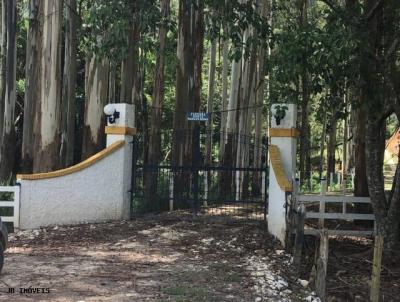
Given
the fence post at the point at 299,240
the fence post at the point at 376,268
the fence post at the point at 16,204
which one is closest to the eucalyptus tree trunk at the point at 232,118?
the fence post at the point at 16,204

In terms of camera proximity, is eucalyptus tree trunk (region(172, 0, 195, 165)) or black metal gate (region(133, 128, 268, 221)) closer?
black metal gate (region(133, 128, 268, 221))

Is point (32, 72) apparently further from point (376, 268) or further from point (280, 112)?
point (376, 268)

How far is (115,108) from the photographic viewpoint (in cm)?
1305

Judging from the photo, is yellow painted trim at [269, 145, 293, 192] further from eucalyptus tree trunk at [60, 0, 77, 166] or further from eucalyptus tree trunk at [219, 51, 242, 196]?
eucalyptus tree trunk at [60, 0, 77, 166]

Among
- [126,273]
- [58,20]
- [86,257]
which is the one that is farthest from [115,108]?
[126,273]

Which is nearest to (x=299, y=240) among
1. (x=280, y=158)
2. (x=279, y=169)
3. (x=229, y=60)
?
(x=279, y=169)

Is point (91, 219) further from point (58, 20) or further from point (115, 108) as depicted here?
point (58, 20)

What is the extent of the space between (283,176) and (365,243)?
3.56 m

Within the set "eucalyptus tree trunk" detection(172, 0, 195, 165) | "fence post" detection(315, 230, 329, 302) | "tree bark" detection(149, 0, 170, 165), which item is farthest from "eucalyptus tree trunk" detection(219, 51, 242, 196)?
"fence post" detection(315, 230, 329, 302)

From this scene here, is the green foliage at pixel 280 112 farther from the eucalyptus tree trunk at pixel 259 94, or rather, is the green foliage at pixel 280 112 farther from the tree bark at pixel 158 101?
the eucalyptus tree trunk at pixel 259 94

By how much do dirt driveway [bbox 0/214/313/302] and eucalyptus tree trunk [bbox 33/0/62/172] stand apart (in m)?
2.95

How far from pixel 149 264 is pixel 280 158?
4.43 metres

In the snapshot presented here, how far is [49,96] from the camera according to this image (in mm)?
14688

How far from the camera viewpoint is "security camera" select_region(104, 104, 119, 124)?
12977mm
